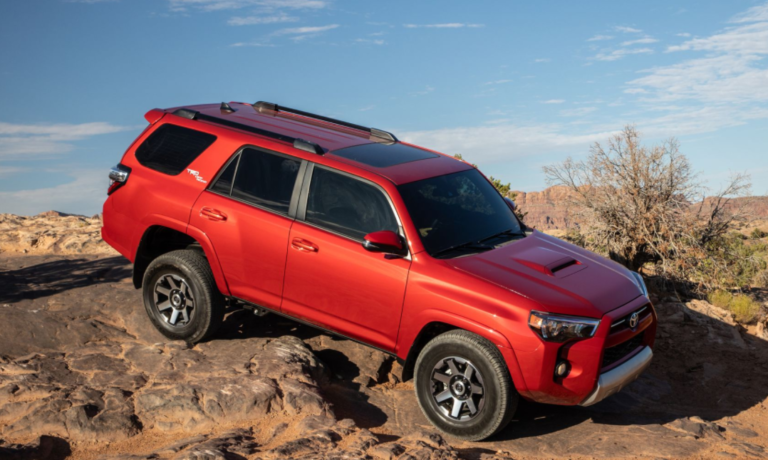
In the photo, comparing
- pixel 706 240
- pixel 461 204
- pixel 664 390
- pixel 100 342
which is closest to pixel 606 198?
pixel 706 240

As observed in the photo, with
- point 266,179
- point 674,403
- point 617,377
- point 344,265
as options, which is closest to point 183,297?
point 266,179

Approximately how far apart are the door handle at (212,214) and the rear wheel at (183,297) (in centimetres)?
43

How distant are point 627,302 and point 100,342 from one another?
16.2 feet

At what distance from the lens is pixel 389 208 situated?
546 centimetres

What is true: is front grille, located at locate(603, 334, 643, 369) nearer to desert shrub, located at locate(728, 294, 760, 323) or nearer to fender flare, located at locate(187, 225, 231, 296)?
fender flare, located at locate(187, 225, 231, 296)

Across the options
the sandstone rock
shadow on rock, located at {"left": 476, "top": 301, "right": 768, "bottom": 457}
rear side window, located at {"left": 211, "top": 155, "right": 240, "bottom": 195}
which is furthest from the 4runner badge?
the sandstone rock

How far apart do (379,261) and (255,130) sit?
6.45 feet

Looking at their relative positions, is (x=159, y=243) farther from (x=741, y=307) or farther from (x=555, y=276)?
(x=741, y=307)

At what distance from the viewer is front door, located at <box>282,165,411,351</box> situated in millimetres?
5367

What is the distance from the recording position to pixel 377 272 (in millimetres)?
5355

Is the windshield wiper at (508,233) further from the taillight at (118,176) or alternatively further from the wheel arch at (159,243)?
the taillight at (118,176)

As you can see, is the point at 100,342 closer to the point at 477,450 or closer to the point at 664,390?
the point at 477,450

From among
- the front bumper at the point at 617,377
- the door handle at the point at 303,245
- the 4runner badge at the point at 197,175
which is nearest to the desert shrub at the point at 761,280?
the front bumper at the point at 617,377

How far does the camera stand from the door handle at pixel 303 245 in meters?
5.64
